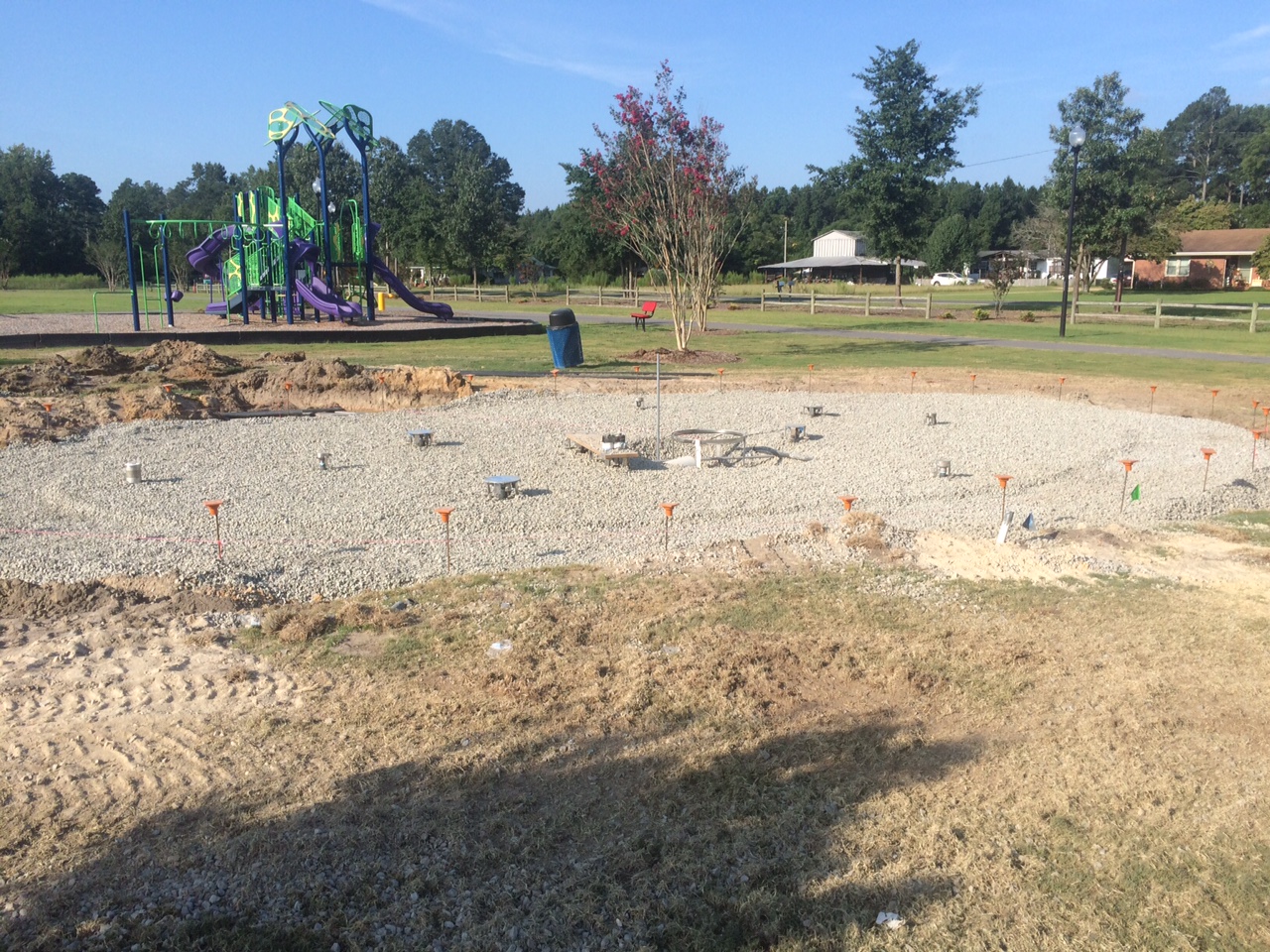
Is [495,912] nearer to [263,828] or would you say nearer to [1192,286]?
[263,828]

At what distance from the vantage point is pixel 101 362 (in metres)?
17.8

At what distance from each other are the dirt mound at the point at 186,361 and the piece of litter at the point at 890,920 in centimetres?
1631

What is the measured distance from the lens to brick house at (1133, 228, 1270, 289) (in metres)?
60.7

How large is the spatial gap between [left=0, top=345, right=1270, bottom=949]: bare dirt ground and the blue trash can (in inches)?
504

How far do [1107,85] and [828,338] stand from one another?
55.9ft

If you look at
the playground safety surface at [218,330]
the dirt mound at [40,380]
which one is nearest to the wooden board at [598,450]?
the dirt mound at [40,380]

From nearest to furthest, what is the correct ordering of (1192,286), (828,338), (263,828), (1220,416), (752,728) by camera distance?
(263,828)
(752,728)
(1220,416)
(828,338)
(1192,286)

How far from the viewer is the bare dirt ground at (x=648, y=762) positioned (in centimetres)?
358

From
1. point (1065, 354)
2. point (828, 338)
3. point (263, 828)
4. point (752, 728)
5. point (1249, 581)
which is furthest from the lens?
point (828, 338)

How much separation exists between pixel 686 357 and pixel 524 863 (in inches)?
746

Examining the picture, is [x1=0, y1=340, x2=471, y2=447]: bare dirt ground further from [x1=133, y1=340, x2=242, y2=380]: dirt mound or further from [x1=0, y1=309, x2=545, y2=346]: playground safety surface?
[x1=0, y1=309, x2=545, y2=346]: playground safety surface

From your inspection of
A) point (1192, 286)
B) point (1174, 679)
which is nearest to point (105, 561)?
point (1174, 679)

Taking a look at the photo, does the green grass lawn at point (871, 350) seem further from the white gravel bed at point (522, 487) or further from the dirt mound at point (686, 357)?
the white gravel bed at point (522, 487)

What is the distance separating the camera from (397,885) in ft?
12.2
